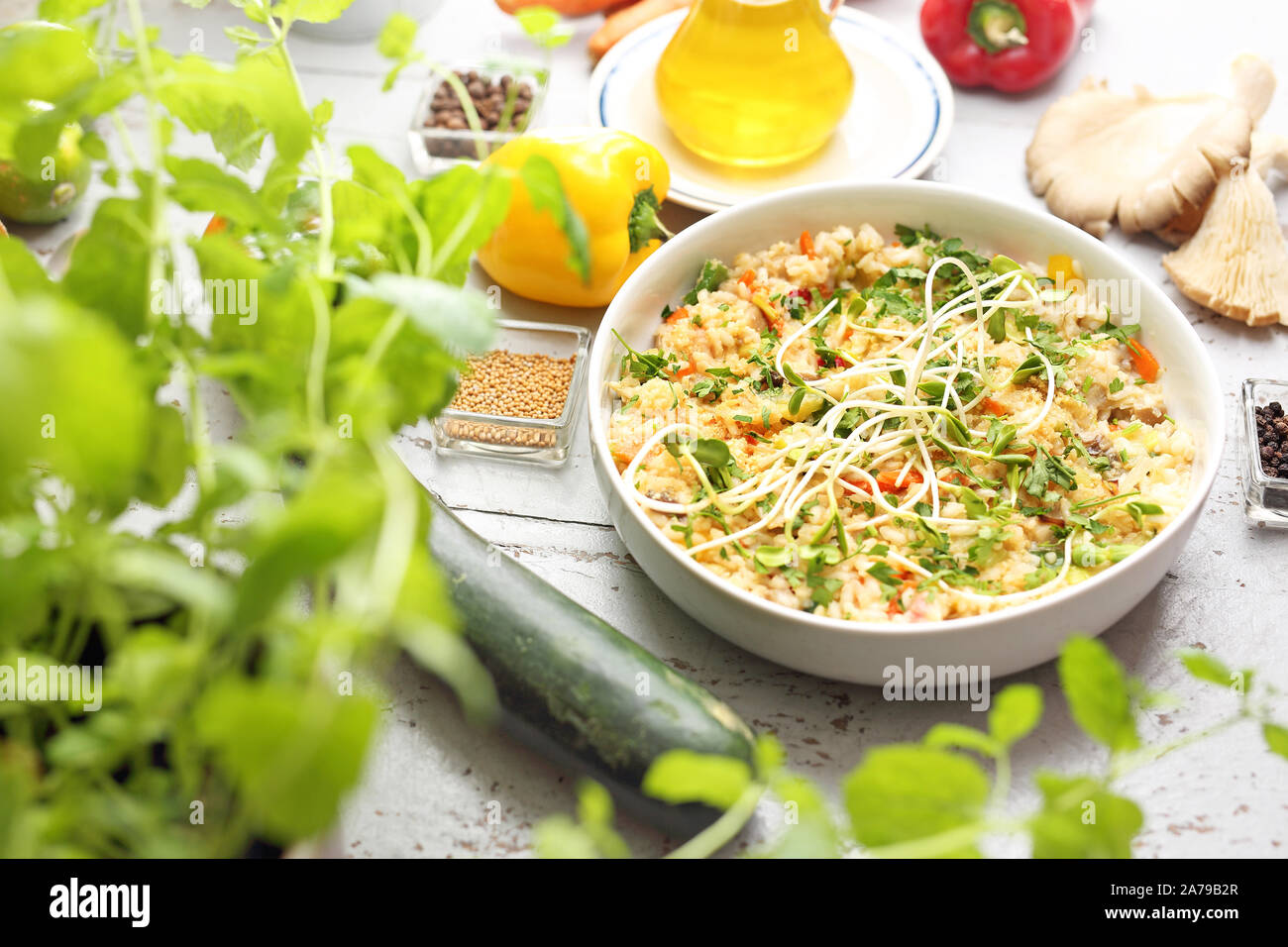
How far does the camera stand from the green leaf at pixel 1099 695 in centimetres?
72

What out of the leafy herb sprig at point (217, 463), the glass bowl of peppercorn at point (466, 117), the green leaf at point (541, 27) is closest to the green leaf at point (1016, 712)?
the leafy herb sprig at point (217, 463)

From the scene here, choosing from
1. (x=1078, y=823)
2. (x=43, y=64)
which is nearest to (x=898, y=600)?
(x=1078, y=823)

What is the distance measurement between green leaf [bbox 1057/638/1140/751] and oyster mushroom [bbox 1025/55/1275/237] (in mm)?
1250

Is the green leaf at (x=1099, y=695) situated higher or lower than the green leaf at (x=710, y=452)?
higher

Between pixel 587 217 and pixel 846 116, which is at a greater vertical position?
pixel 846 116

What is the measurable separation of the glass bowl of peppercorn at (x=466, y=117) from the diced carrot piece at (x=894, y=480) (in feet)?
2.94

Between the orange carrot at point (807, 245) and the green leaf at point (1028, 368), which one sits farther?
the orange carrot at point (807, 245)

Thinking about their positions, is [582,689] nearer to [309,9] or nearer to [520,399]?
[520,399]

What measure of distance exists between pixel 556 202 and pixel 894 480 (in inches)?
26.0

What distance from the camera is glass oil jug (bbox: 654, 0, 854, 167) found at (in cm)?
168

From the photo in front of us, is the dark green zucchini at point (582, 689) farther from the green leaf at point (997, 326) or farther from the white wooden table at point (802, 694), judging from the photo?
the green leaf at point (997, 326)

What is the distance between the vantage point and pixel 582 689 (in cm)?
114
